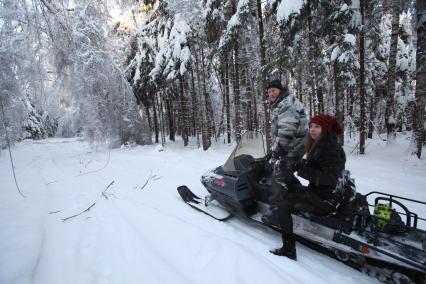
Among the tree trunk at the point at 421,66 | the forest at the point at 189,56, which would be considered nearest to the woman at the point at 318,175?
the forest at the point at 189,56

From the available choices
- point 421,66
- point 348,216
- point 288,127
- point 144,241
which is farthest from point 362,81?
point 144,241

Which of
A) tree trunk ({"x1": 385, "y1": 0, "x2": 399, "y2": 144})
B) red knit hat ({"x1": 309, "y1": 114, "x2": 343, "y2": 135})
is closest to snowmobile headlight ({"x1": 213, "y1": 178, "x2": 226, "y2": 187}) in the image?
red knit hat ({"x1": 309, "y1": 114, "x2": 343, "y2": 135})

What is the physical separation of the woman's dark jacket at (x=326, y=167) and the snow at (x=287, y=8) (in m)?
7.17

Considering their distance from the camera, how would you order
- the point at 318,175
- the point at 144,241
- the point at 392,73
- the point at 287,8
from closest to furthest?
the point at 318,175 → the point at 144,241 → the point at 287,8 → the point at 392,73

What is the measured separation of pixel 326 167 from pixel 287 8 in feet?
24.9

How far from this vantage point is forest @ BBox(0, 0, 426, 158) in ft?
19.7

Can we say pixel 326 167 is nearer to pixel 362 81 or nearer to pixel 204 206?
pixel 204 206

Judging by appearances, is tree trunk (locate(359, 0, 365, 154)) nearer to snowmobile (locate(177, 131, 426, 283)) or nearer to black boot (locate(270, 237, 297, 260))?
snowmobile (locate(177, 131, 426, 283))

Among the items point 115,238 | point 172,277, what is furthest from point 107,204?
point 172,277

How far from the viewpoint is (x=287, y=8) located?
9141 mm

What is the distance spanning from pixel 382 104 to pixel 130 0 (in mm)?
19733

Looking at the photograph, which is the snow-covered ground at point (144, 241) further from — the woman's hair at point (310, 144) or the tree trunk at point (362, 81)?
the tree trunk at point (362, 81)

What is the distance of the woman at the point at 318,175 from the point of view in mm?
3137

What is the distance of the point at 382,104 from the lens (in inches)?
787
